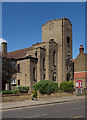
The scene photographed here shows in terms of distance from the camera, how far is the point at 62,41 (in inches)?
1689

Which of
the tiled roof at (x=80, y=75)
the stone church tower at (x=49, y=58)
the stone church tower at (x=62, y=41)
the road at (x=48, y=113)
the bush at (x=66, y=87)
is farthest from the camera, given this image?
the tiled roof at (x=80, y=75)

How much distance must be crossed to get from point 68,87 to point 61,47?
37.6ft

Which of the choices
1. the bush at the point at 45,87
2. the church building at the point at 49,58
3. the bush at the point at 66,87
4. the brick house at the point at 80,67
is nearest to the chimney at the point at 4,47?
the church building at the point at 49,58

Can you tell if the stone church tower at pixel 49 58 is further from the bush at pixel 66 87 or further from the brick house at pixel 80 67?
the brick house at pixel 80 67

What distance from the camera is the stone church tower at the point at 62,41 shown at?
4272 centimetres

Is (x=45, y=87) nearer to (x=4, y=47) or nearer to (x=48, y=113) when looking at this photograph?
(x=48, y=113)

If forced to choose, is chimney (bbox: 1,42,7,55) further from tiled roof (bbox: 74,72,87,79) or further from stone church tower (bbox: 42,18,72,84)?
tiled roof (bbox: 74,72,87,79)

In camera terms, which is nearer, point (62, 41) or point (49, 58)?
point (49, 58)

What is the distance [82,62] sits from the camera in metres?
54.2

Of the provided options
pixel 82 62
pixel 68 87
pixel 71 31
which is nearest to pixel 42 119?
pixel 68 87

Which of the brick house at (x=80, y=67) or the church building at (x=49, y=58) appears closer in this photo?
the church building at (x=49, y=58)

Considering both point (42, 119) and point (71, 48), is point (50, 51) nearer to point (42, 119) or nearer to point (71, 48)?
point (71, 48)

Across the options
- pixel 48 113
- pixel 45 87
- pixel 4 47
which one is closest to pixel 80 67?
pixel 4 47

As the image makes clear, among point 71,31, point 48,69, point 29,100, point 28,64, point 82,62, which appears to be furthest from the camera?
point 82,62
